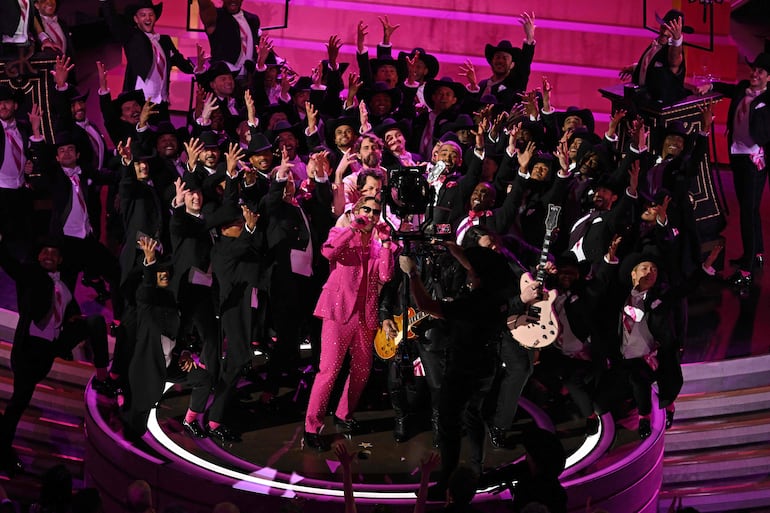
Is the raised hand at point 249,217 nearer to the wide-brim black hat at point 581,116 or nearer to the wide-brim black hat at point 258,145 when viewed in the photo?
the wide-brim black hat at point 258,145

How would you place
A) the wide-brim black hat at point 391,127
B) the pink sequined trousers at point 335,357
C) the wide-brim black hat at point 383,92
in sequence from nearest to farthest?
the pink sequined trousers at point 335,357
the wide-brim black hat at point 391,127
the wide-brim black hat at point 383,92

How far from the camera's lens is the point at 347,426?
697cm

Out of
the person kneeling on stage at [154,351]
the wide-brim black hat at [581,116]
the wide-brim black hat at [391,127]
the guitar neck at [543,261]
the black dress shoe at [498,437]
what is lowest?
the black dress shoe at [498,437]

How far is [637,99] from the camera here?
30.5ft

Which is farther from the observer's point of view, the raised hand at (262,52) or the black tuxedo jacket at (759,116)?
the black tuxedo jacket at (759,116)

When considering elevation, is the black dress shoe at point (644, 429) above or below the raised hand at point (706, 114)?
below

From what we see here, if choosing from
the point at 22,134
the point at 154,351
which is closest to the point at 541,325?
the point at 154,351

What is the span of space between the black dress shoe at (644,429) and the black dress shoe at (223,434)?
2.37 meters

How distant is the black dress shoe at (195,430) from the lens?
6.85 metres

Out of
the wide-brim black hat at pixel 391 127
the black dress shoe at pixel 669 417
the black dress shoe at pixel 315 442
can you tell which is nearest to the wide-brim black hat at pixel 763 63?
the wide-brim black hat at pixel 391 127

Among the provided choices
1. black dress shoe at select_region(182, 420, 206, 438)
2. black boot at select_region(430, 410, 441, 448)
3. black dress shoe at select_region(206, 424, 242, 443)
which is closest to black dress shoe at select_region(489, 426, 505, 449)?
black boot at select_region(430, 410, 441, 448)

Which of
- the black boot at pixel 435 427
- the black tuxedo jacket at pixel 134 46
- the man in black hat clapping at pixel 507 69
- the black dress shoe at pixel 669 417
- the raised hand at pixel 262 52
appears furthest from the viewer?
the black tuxedo jacket at pixel 134 46

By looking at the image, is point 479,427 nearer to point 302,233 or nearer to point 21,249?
point 302,233

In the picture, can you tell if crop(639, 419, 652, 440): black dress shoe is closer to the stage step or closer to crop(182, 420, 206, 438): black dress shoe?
the stage step
